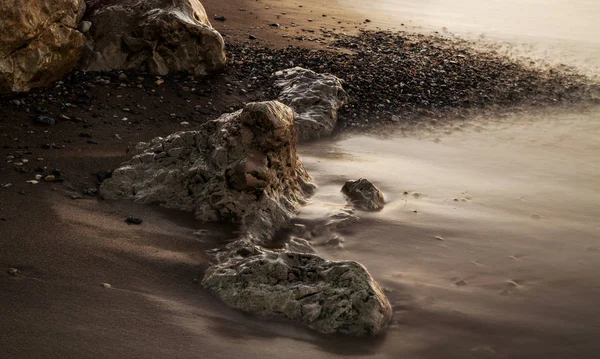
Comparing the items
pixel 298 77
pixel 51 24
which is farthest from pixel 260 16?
pixel 51 24

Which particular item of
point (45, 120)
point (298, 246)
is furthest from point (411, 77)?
point (298, 246)

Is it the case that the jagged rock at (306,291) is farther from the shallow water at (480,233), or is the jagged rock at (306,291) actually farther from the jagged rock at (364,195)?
the jagged rock at (364,195)

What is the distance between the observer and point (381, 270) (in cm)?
402

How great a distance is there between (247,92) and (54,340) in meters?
4.51

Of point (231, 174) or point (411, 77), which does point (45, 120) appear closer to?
point (231, 174)

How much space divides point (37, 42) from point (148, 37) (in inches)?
44.2

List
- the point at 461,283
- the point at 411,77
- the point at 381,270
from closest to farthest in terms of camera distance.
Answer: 1. the point at 461,283
2. the point at 381,270
3. the point at 411,77

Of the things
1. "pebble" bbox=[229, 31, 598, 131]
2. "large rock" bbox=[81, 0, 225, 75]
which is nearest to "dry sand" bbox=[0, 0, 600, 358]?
"pebble" bbox=[229, 31, 598, 131]

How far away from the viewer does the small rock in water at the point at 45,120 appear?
5684 millimetres

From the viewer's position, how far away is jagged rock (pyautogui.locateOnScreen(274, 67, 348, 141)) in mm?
6660

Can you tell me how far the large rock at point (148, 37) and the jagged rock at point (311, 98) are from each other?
2.85 feet

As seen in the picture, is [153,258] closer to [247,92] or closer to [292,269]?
[292,269]

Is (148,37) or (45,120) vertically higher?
(148,37)

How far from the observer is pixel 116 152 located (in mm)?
5457
